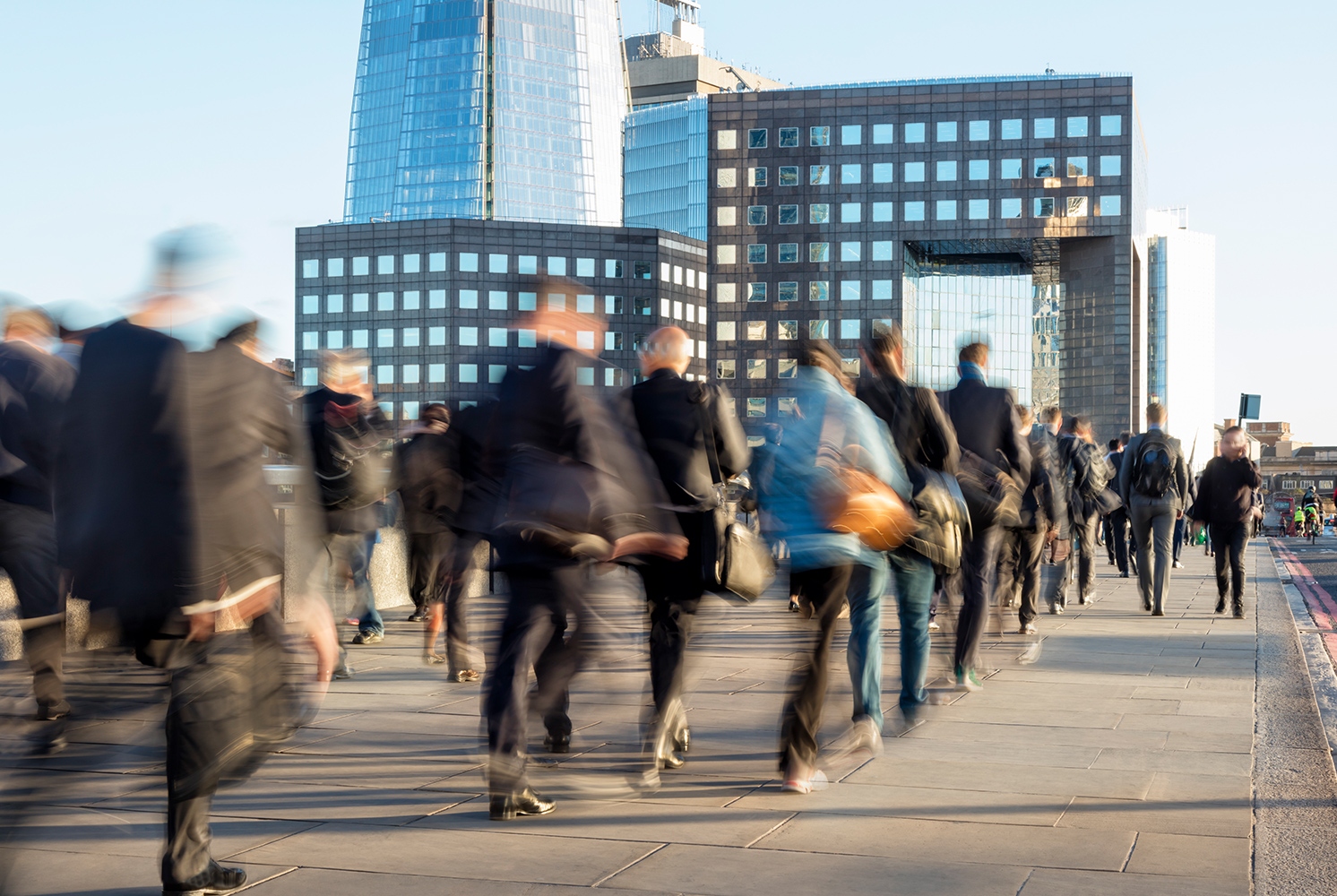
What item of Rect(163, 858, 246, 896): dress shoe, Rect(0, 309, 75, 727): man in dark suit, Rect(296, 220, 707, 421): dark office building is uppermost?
Rect(296, 220, 707, 421): dark office building

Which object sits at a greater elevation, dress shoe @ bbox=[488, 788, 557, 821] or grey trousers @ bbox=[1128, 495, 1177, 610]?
grey trousers @ bbox=[1128, 495, 1177, 610]

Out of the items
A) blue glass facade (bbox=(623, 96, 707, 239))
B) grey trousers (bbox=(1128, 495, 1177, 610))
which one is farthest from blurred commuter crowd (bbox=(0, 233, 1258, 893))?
blue glass facade (bbox=(623, 96, 707, 239))

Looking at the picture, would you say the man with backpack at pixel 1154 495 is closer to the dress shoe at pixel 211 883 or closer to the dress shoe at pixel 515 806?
the dress shoe at pixel 515 806

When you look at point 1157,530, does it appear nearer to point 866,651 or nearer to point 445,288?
point 866,651

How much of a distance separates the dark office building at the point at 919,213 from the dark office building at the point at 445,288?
16.6 m

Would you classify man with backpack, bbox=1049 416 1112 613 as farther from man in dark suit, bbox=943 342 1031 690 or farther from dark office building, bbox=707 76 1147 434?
dark office building, bbox=707 76 1147 434

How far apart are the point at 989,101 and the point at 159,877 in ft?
275

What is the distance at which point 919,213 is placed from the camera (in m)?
84.4

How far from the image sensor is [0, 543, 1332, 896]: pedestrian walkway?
4.38m

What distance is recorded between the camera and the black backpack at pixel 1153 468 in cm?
1351

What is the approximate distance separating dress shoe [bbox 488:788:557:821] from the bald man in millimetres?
839

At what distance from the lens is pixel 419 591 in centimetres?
1088

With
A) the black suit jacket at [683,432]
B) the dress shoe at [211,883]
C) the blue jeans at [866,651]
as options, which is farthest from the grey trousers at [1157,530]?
the dress shoe at [211,883]

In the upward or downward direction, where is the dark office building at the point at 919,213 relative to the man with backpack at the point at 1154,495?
upward
